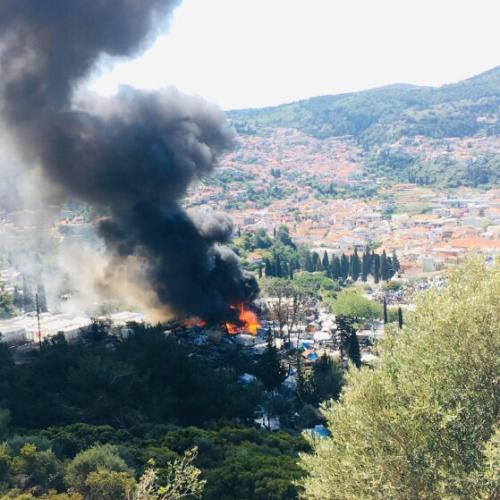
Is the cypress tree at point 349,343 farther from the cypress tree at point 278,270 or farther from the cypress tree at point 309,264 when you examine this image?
the cypress tree at point 309,264

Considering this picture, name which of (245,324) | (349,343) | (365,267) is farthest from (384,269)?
(349,343)

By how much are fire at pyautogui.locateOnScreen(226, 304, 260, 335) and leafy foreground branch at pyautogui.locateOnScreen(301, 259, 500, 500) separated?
2727cm

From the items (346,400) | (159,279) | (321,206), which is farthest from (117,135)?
(321,206)

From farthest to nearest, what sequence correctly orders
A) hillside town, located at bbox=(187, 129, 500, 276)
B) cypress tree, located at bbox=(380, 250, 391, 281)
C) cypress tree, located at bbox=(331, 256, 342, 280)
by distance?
hillside town, located at bbox=(187, 129, 500, 276) < cypress tree, located at bbox=(331, 256, 342, 280) < cypress tree, located at bbox=(380, 250, 391, 281)

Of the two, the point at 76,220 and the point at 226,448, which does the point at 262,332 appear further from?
the point at 76,220

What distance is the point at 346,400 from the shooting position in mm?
10117

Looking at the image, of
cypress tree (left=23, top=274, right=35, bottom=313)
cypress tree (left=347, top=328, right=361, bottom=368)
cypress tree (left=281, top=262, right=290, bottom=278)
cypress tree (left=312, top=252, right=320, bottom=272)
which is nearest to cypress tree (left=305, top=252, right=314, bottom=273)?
cypress tree (left=312, top=252, right=320, bottom=272)

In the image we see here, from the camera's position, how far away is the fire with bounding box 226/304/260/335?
37312 mm

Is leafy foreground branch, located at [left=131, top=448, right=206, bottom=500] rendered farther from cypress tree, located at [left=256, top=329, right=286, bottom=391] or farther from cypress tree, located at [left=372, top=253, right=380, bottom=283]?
cypress tree, located at [left=372, top=253, right=380, bottom=283]

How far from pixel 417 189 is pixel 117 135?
111071 millimetres

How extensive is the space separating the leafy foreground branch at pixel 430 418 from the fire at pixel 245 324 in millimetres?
27267

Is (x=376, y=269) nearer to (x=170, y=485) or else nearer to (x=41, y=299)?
(x=41, y=299)

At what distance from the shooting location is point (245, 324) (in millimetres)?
38281

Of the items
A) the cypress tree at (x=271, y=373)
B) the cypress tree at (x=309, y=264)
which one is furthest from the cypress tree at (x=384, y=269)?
the cypress tree at (x=271, y=373)
